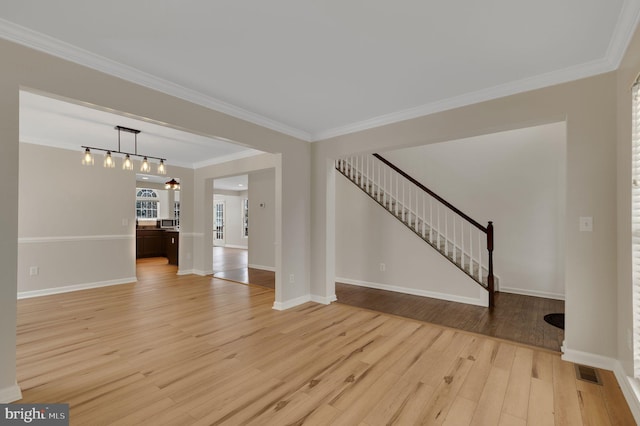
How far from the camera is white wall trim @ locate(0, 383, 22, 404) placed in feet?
6.37

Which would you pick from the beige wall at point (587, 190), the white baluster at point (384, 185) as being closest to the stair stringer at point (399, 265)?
the white baluster at point (384, 185)

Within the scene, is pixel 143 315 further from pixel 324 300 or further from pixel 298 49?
pixel 298 49

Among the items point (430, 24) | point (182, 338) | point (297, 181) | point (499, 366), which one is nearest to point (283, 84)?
point (430, 24)

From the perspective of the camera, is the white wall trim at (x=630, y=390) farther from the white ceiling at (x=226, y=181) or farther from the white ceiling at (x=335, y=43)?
the white ceiling at (x=226, y=181)

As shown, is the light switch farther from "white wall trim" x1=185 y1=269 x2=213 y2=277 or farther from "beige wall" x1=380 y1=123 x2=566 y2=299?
"white wall trim" x1=185 y1=269 x2=213 y2=277

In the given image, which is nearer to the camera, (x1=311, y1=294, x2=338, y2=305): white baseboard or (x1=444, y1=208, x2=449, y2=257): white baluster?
(x1=311, y1=294, x2=338, y2=305): white baseboard

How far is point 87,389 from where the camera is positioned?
2.14m

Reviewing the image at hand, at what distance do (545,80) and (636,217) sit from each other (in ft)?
4.80

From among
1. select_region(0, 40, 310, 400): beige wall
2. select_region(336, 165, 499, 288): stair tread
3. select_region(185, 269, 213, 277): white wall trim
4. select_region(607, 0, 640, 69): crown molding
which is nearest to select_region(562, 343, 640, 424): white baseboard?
select_region(336, 165, 499, 288): stair tread

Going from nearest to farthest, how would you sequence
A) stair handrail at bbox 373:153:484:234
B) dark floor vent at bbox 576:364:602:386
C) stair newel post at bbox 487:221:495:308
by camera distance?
1. dark floor vent at bbox 576:364:602:386
2. stair newel post at bbox 487:221:495:308
3. stair handrail at bbox 373:153:484:234

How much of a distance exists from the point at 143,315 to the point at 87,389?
70.3 inches

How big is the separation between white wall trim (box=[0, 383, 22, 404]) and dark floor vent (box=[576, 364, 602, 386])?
4.19m

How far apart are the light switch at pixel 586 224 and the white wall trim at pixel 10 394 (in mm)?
4587

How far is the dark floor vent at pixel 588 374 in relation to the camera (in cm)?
225
